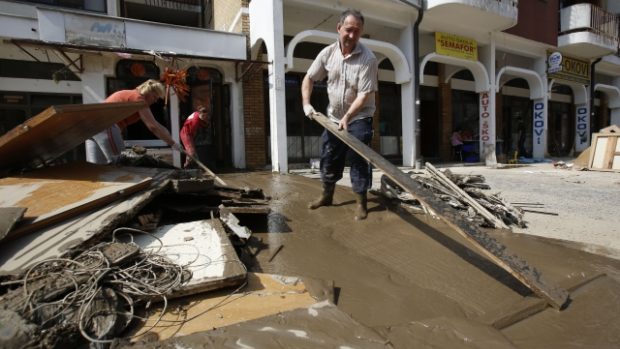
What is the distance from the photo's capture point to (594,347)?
158 cm

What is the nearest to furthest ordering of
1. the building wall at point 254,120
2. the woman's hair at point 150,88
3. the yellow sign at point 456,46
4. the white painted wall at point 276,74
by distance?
the woman's hair at point 150,88, the white painted wall at point 276,74, the building wall at point 254,120, the yellow sign at point 456,46

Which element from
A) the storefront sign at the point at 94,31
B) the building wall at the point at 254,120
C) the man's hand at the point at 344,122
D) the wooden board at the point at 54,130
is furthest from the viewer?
the building wall at the point at 254,120

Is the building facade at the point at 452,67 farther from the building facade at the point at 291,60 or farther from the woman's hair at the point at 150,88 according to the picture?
the woman's hair at the point at 150,88

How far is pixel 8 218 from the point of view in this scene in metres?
2.07

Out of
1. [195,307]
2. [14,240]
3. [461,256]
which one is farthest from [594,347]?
[14,240]

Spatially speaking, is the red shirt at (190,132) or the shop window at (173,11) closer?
the red shirt at (190,132)

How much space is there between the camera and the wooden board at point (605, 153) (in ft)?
28.5

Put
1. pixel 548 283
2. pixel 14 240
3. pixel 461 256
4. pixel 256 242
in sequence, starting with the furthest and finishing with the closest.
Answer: pixel 256 242, pixel 461 256, pixel 14 240, pixel 548 283

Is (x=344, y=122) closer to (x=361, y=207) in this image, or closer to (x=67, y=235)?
(x=361, y=207)

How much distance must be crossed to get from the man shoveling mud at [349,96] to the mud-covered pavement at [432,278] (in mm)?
308

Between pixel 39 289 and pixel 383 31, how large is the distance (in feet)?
34.6

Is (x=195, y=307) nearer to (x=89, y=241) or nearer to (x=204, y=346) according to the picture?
(x=204, y=346)

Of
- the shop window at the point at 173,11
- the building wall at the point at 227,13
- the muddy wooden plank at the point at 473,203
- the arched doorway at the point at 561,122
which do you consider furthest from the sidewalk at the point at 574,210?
the arched doorway at the point at 561,122

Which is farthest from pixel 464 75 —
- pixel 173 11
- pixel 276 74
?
pixel 173 11
